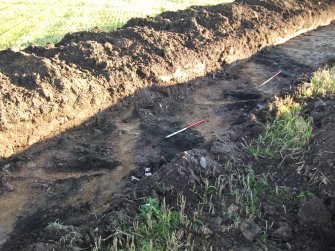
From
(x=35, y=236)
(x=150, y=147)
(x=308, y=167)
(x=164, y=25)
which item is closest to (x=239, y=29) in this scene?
(x=164, y=25)

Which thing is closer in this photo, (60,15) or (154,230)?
(154,230)

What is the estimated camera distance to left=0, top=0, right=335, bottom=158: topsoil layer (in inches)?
265

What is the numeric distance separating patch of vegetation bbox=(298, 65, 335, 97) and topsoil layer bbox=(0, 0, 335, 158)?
2.29 meters

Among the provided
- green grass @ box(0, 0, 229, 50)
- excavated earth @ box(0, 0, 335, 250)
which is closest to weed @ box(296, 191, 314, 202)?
excavated earth @ box(0, 0, 335, 250)

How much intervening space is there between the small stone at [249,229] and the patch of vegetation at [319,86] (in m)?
3.89

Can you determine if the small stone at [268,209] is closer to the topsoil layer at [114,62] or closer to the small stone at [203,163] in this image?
the small stone at [203,163]

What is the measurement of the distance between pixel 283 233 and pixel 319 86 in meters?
4.24

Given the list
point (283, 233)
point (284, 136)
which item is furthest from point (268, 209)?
point (284, 136)

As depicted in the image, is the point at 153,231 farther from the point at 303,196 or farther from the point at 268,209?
the point at 303,196

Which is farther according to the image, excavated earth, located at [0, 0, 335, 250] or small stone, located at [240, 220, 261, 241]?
excavated earth, located at [0, 0, 335, 250]

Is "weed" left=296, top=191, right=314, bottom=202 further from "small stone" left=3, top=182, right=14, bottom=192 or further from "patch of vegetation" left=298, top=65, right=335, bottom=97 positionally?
"small stone" left=3, top=182, right=14, bottom=192

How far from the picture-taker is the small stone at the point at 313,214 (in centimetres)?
466

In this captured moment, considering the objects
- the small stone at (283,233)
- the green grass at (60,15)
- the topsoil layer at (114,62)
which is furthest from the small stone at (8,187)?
the green grass at (60,15)

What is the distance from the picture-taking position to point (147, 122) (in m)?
7.51
